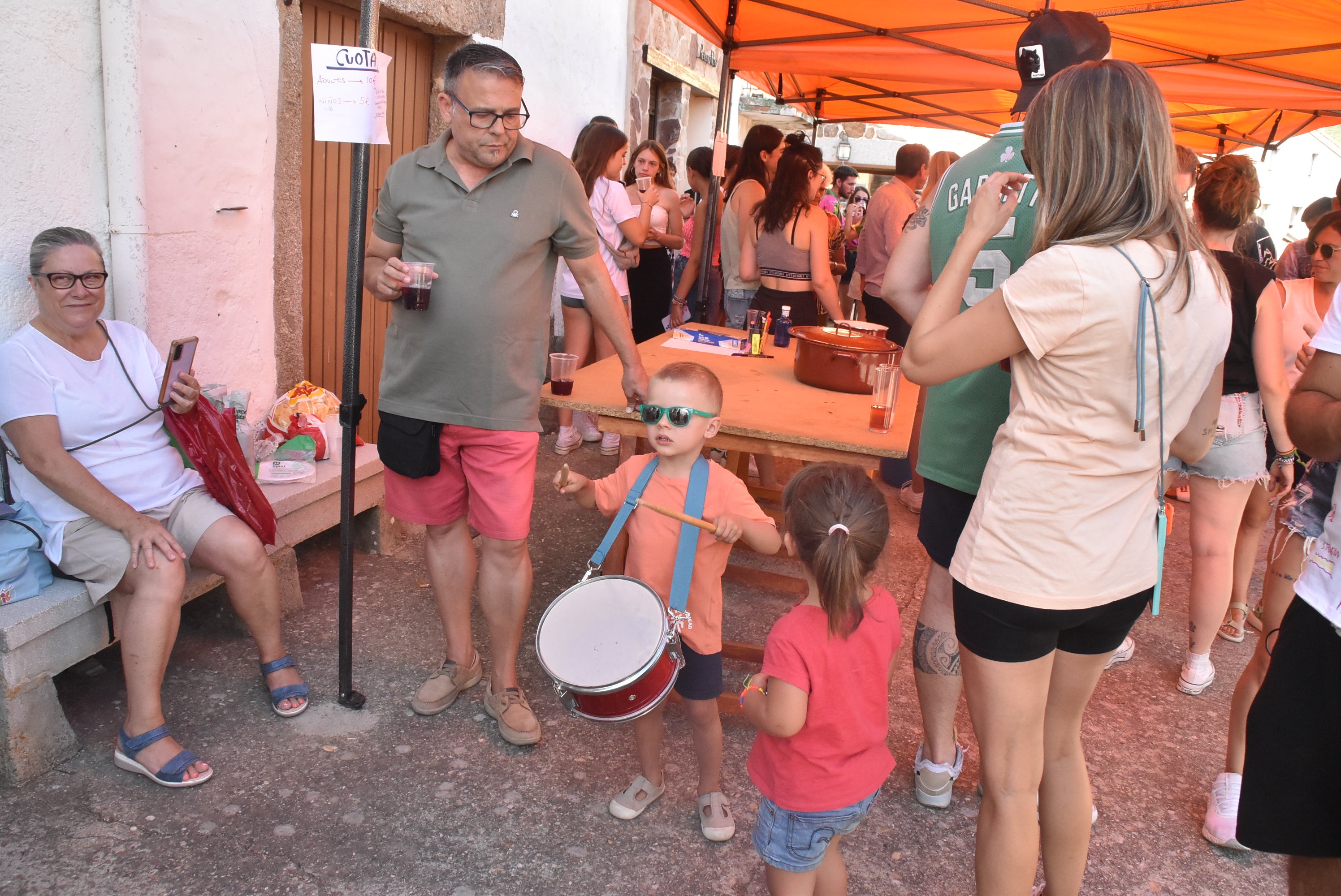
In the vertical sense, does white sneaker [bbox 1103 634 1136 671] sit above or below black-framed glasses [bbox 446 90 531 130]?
below

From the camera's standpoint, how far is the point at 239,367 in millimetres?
3676

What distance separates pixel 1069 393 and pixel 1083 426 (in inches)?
2.6

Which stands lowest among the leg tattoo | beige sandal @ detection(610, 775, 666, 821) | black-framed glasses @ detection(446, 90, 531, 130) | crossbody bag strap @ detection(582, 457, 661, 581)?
beige sandal @ detection(610, 775, 666, 821)

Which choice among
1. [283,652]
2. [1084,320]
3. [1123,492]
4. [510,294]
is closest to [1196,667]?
[1123,492]

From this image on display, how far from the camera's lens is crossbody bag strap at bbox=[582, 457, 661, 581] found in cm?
222

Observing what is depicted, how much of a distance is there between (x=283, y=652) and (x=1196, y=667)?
3.22m

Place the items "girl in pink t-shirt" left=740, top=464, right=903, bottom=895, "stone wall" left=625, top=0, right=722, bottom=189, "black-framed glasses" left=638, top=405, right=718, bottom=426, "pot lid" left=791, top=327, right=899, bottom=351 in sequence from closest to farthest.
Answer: "girl in pink t-shirt" left=740, top=464, right=903, bottom=895 < "black-framed glasses" left=638, top=405, right=718, bottom=426 < "pot lid" left=791, top=327, right=899, bottom=351 < "stone wall" left=625, top=0, right=722, bottom=189

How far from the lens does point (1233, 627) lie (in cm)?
408

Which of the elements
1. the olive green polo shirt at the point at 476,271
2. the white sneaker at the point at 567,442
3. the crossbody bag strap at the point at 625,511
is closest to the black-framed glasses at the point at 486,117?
the olive green polo shirt at the point at 476,271

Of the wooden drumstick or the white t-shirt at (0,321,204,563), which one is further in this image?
the white t-shirt at (0,321,204,563)

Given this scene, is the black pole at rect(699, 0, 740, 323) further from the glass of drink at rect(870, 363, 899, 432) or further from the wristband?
the wristband

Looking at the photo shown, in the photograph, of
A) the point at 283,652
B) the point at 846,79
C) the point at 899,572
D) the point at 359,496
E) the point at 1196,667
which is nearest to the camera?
the point at 283,652

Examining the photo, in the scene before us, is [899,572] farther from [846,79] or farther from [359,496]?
[846,79]

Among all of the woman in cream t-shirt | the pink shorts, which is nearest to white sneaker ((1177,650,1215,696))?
the woman in cream t-shirt
